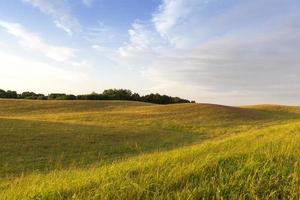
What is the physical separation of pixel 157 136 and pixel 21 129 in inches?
400

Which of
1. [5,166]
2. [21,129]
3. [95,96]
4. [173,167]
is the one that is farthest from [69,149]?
[95,96]

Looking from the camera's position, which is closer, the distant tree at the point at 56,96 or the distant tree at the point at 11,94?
the distant tree at the point at 56,96

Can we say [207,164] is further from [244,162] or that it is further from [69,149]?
[69,149]

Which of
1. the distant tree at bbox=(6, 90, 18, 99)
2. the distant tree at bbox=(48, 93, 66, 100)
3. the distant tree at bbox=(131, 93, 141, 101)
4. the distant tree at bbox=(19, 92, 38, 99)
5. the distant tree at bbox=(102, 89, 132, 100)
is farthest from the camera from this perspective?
the distant tree at bbox=(131, 93, 141, 101)

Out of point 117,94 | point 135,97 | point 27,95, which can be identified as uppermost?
point 117,94

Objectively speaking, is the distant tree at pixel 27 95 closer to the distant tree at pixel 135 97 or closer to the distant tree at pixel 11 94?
the distant tree at pixel 11 94

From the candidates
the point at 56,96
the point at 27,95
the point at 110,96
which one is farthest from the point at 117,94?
the point at 27,95

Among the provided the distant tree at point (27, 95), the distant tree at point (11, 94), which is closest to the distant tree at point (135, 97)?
the distant tree at point (27, 95)

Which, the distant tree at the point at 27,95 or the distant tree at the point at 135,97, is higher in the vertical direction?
the distant tree at the point at 135,97

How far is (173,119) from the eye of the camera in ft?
161

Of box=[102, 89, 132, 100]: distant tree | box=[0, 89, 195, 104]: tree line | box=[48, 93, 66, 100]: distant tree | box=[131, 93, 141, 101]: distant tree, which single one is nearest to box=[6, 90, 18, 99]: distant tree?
box=[0, 89, 195, 104]: tree line

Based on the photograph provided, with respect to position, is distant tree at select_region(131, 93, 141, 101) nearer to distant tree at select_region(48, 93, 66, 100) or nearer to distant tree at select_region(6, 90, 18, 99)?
distant tree at select_region(48, 93, 66, 100)

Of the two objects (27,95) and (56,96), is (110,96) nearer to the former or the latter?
(56,96)

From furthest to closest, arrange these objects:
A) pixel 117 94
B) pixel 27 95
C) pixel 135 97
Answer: pixel 135 97 → pixel 117 94 → pixel 27 95
